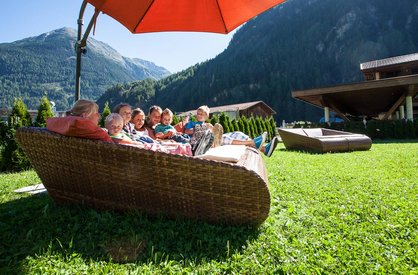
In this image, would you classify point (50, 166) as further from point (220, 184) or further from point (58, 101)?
point (58, 101)

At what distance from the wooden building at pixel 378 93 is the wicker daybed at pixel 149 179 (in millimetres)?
14462

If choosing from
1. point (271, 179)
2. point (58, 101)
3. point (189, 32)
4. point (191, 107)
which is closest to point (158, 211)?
point (271, 179)

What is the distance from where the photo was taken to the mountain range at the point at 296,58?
262 feet

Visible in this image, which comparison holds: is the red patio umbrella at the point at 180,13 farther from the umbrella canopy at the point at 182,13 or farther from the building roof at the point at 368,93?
the building roof at the point at 368,93

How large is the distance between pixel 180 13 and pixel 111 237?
9.15 feet

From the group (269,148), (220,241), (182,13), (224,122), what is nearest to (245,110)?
(224,122)

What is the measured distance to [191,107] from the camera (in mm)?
87812

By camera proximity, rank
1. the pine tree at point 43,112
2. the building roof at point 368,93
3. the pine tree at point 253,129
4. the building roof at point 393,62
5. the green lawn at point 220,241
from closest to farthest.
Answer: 1. the green lawn at point 220,241
2. the pine tree at point 43,112
3. the building roof at point 368,93
4. the pine tree at point 253,129
5. the building roof at point 393,62

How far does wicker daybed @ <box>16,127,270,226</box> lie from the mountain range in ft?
243

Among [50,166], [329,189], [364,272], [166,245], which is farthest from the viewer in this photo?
[329,189]

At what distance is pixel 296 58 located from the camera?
297 feet

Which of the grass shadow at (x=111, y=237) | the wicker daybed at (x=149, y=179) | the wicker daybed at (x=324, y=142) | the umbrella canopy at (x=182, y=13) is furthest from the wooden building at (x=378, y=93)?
the grass shadow at (x=111, y=237)

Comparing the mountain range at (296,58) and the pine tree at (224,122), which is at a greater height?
the mountain range at (296,58)

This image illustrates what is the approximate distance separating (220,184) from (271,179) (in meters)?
2.24
